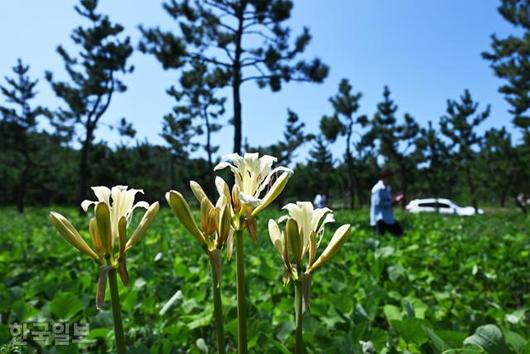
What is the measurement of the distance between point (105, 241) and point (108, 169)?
3563 cm

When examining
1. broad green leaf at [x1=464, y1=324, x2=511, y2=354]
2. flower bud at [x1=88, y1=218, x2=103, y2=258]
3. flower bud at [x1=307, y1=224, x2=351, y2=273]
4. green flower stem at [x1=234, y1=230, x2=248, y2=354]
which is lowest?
broad green leaf at [x1=464, y1=324, x2=511, y2=354]

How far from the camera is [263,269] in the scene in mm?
2076

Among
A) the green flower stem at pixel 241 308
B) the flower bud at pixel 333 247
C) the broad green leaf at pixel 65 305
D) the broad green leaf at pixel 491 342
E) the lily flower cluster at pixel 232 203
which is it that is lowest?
the broad green leaf at pixel 65 305

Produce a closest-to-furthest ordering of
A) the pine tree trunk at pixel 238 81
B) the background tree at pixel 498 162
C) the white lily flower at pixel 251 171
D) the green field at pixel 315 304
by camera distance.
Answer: the white lily flower at pixel 251 171
the green field at pixel 315 304
the pine tree trunk at pixel 238 81
the background tree at pixel 498 162

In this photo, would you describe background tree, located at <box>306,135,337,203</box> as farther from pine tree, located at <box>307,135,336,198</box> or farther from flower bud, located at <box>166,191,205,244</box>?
flower bud, located at <box>166,191,205,244</box>

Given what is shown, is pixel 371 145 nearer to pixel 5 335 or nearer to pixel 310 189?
pixel 310 189

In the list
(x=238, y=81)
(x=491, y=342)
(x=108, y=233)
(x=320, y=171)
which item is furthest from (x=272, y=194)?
(x=320, y=171)

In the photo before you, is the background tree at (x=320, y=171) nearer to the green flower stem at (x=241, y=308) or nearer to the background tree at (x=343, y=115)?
the background tree at (x=343, y=115)

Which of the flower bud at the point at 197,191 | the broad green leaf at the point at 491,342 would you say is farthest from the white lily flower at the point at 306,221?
the broad green leaf at the point at 491,342

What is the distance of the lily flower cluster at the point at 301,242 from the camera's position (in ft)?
1.93

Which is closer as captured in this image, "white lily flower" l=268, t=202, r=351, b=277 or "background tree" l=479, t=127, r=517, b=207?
"white lily flower" l=268, t=202, r=351, b=277

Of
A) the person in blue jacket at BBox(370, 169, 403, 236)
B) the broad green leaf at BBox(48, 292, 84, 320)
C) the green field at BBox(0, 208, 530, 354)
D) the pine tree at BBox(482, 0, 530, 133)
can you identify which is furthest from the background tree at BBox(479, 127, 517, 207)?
the broad green leaf at BBox(48, 292, 84, 320)

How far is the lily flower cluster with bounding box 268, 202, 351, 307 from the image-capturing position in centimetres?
59

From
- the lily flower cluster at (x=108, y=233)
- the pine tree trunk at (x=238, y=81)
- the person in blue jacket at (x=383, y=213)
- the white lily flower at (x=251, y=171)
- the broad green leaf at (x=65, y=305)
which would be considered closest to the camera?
the lily flower cluster at (x=108, y=233)
